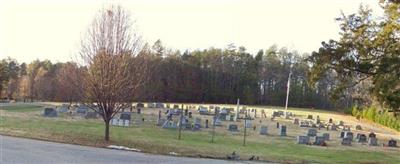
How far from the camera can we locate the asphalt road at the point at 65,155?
12.0m

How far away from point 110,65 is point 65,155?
18.6ft

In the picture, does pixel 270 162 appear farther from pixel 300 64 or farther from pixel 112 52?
pixel 300 64

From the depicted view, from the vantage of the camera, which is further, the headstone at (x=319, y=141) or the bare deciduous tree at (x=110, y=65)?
the headstone at (x=319, y=141)

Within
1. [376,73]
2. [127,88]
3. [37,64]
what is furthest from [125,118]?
[37,64]

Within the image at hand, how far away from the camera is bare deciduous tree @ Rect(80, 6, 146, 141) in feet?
59.6

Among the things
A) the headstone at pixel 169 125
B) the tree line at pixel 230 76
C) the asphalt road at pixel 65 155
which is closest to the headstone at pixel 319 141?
the headstone at pixel 169 125

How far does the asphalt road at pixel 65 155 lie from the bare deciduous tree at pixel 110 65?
2924 millimetres

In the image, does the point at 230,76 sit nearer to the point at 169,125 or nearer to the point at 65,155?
the point at 169,125

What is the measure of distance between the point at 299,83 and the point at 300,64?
4.47 meters

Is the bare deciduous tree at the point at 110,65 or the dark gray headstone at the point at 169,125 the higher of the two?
the bare deciduous tree at the point at 110,65

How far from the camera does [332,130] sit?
141 ft

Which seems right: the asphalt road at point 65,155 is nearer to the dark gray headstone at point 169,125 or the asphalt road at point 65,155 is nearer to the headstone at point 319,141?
the headstone at point 319,141

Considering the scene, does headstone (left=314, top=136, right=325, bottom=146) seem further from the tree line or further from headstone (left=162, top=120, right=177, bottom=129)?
the tree line

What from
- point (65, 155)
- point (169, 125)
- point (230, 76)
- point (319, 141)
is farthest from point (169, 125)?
point (230, 76)
